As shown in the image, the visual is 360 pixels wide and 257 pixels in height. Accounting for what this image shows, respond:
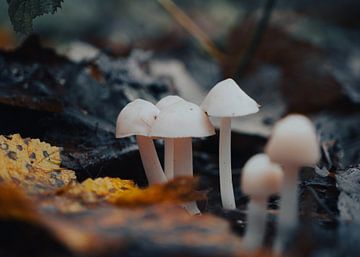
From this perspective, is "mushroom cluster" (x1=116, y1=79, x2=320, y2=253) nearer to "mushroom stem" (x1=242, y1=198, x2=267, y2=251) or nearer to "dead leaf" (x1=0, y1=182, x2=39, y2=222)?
"mushroom stem" (x1=242, y1=198, x2=267, y2=251)

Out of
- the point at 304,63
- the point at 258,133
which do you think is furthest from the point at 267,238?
the point at 304,63

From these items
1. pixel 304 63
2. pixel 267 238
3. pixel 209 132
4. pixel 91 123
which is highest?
pixel 304 63

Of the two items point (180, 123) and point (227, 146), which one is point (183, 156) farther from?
point (180, 123)

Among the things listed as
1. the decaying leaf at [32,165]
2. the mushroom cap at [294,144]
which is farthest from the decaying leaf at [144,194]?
the mushroom cap at [294,144]

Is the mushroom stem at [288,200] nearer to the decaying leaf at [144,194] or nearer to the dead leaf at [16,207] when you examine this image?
the decaying leaf at [144,194]

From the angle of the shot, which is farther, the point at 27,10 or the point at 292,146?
the point at 27,10

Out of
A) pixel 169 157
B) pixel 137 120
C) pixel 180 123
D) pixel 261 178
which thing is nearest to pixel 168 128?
pixel 180 123

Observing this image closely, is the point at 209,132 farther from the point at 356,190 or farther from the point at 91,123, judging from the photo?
the point at 91,123

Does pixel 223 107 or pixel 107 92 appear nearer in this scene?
pixel 223 107
